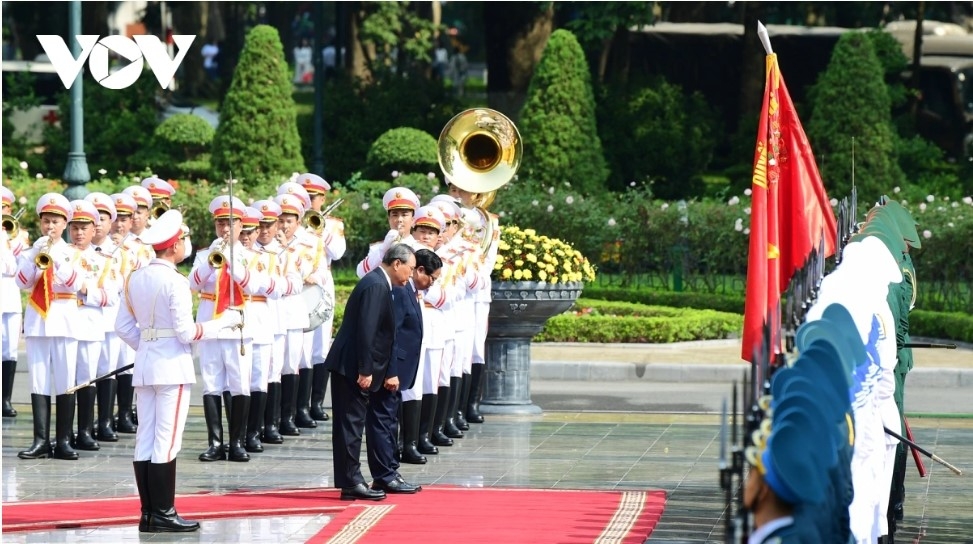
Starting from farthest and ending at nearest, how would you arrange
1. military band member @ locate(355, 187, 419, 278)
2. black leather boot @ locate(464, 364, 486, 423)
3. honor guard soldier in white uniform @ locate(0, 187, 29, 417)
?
black leather boot @ locate(464, 364, 486, 423) < honor guard soldier in white uniform @ locate(0, 187, 29, 417) < military band member @ locate(355, 187, 419, 278)

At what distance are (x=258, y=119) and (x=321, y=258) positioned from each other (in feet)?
47.8

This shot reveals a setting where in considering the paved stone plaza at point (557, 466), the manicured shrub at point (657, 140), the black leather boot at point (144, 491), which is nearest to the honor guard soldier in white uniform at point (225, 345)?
the paved stone plaza at point (557, 466)

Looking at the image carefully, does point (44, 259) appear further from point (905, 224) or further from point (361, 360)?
point (905, 224)

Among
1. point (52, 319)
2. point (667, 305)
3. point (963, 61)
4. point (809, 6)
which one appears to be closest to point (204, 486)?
point (52, 319)

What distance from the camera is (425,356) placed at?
13.2 meters

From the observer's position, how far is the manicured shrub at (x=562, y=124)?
28.7 m

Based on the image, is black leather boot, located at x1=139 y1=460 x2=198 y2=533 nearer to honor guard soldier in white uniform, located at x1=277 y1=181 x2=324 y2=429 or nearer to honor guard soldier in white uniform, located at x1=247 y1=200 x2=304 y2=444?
honor guard soldier in white uniform, located at x1=247 y1=200 x2=304 y2=444

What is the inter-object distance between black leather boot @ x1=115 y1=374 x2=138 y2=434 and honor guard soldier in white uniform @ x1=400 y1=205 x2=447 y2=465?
252 centimetres

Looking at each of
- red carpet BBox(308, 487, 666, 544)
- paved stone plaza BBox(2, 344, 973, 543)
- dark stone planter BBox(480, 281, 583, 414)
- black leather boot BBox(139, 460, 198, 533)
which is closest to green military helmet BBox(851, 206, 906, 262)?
paved stone plaza BBox(2, 344, 973, 543)

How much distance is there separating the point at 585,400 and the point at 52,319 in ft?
17.7

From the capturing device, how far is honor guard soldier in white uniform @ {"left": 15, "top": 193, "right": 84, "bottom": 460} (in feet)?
42.6

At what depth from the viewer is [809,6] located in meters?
40.0

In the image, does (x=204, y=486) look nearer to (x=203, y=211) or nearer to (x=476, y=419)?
(x=476, y=419)

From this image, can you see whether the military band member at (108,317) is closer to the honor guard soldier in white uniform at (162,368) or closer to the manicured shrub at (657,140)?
the honor guard soldier in white uniform at (162,368)
